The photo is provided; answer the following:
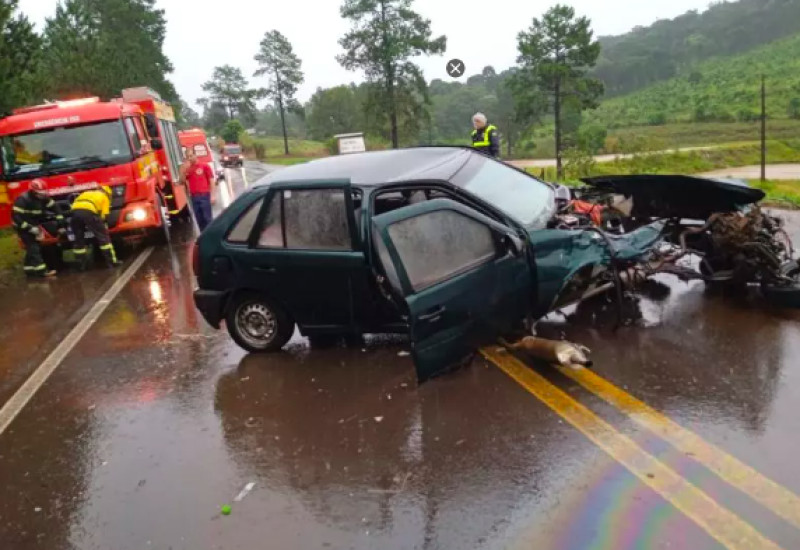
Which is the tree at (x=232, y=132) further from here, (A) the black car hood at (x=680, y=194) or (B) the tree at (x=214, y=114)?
(A) the black car hood at (x=680, y=194)

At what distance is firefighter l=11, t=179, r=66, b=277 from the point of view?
1027cm

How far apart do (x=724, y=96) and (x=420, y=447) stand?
234ft

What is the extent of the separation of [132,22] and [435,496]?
59367mm

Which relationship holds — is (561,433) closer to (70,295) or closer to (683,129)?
(70,295)

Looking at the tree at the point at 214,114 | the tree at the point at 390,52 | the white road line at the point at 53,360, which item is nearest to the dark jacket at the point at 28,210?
the white road line at the point at 53,360

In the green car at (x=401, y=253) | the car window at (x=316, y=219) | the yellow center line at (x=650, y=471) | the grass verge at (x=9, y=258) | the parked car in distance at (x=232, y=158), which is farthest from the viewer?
the parked car in distance at (x=232, y=158)

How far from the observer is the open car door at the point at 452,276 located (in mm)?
4395

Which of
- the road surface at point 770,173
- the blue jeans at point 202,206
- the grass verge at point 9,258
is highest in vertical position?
the blue jeans at point 202,206

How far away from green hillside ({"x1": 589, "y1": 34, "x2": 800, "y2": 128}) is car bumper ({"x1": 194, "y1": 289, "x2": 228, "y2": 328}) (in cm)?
5562

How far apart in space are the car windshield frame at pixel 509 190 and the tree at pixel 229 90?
9509 centimetres

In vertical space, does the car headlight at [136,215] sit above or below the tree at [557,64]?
below

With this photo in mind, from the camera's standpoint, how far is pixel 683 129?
57312mm

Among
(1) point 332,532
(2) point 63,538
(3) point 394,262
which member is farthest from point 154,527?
(3) point 394,262

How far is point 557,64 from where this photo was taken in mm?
27188
